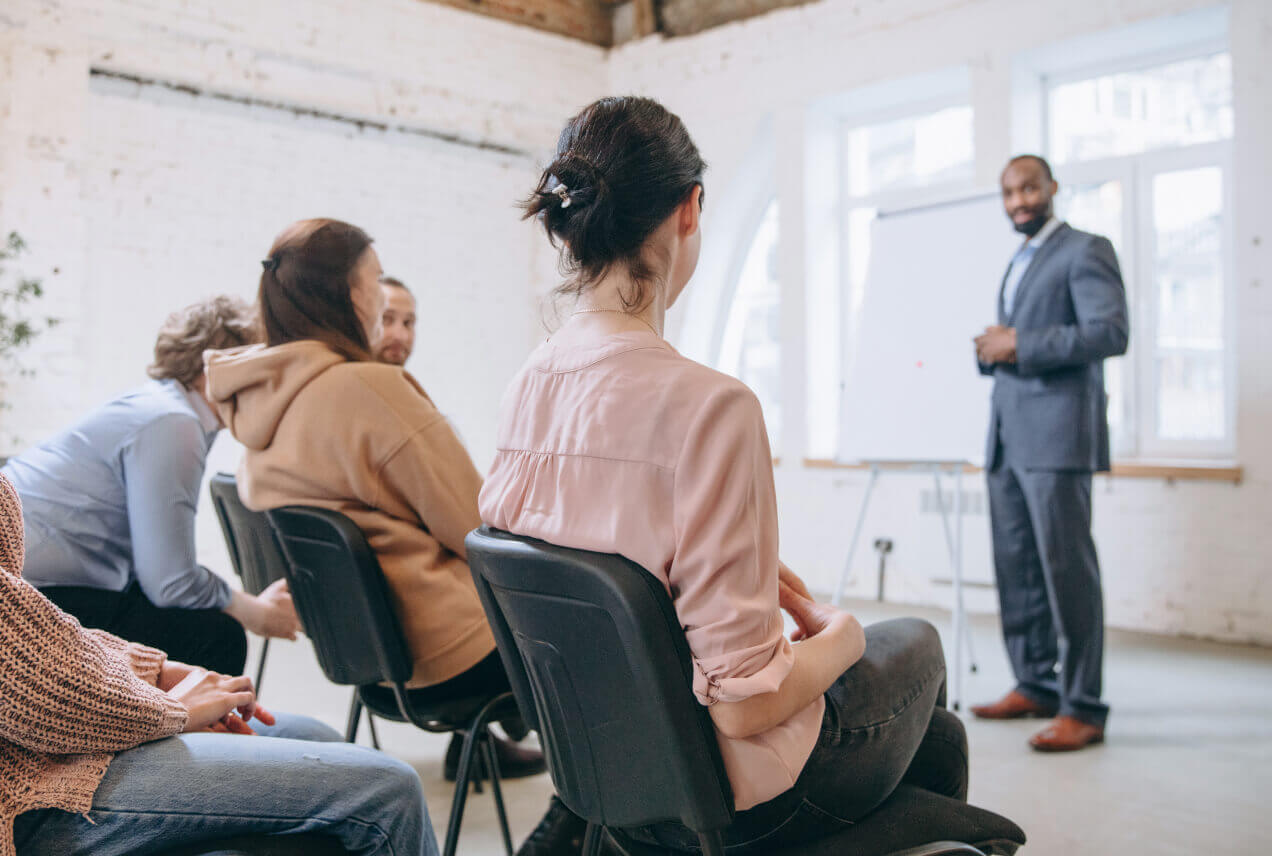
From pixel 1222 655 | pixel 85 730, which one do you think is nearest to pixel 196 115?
pixel 85 730

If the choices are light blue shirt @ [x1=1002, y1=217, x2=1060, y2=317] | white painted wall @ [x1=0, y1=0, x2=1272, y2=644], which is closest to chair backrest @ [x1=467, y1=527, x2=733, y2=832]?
light blue shirt @ [x1=1002, y1=217, x2=1060, y2=317]

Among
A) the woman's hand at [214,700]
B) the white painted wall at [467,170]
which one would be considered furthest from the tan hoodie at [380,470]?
the white painted wall at [467,170]

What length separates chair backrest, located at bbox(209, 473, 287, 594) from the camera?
201cm

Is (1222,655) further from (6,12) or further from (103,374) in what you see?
(6,12)

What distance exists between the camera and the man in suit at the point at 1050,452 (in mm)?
2787

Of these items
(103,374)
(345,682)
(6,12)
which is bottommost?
(345,682)

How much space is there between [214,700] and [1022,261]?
8.76 feet

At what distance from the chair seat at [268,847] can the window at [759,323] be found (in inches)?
218

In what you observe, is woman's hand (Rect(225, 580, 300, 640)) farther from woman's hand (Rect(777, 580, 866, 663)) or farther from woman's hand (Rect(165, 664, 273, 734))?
woman's hand (Rect(777, 580, 866, 663))

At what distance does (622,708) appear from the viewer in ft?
3.31

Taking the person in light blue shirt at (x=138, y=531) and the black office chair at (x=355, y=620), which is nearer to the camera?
the black office chair at (x=355, y=620)

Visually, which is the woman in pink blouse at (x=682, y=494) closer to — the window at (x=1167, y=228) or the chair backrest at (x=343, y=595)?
the chair backrest at (x=343, y=595)

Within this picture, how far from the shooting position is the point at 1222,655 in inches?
155

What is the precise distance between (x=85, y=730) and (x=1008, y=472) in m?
2.62
